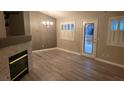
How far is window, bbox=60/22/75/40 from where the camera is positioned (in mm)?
6216

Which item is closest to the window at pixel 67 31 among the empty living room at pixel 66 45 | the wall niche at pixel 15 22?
the empty living room at pixel 66 45

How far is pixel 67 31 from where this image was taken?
21.6 feet

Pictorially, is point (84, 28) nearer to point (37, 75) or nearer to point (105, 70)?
point (105, 70)

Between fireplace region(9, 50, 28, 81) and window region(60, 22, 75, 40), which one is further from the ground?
window region(60, 22, 75, 40)

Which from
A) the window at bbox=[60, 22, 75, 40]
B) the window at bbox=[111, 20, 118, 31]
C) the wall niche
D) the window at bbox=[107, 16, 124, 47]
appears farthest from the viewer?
the window at bbox=[60, 22, 75, 40]

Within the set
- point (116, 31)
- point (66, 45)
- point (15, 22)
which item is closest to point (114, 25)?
point (116, 31)

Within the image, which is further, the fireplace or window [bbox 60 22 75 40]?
window [bbox 60 22 75 40]

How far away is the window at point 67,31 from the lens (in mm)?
6216

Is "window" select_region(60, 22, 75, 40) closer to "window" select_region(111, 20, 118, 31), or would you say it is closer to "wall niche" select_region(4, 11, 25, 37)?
"window" select_region(111, 20, 118, 31)

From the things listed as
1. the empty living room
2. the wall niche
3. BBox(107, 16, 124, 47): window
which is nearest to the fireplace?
the empty living room

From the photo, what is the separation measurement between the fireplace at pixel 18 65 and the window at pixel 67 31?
11.9 feet

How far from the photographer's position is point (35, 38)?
654cm
